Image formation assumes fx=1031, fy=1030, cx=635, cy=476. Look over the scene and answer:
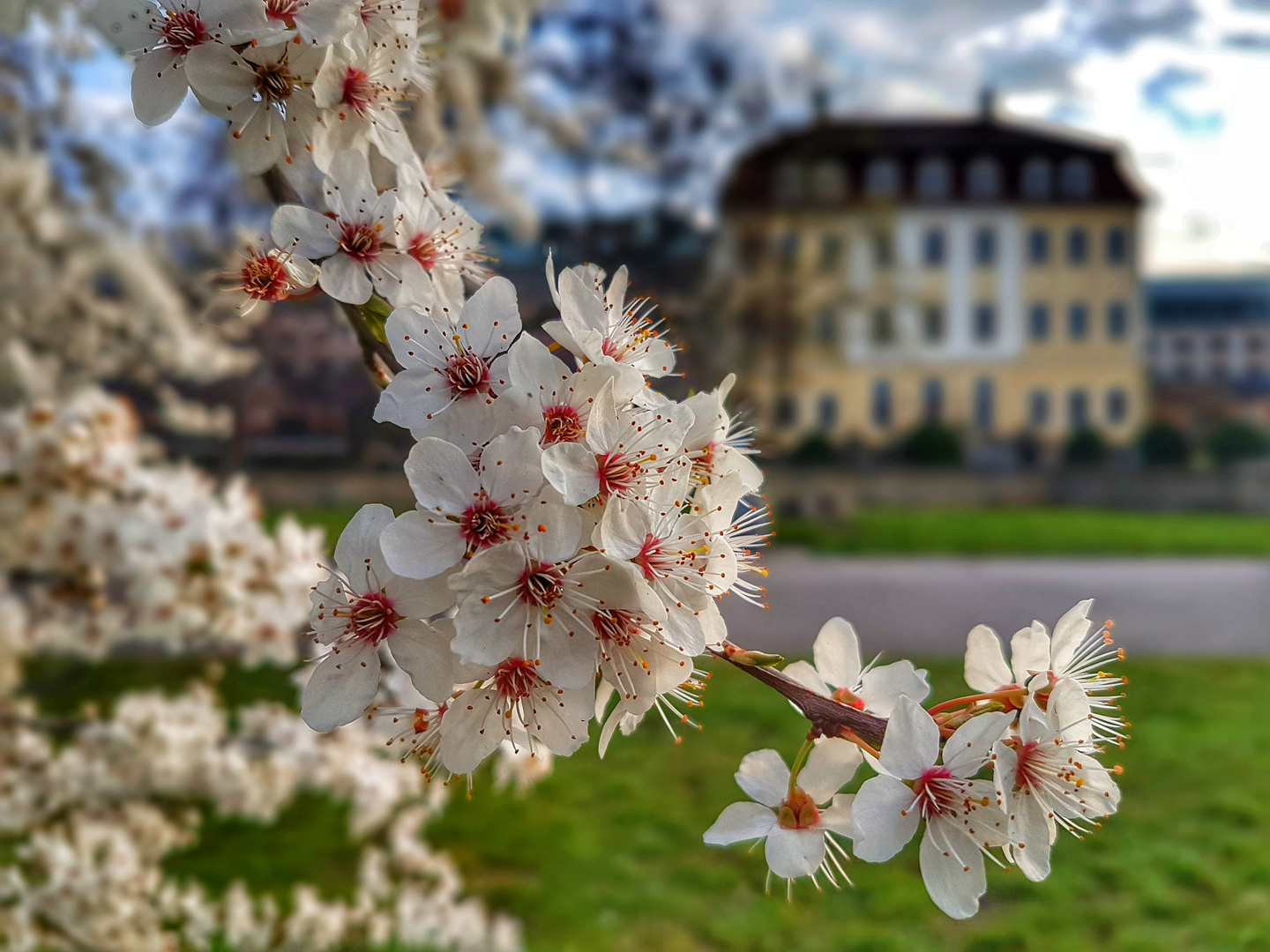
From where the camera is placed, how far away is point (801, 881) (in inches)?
91.5

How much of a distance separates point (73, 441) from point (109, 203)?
1.18 m

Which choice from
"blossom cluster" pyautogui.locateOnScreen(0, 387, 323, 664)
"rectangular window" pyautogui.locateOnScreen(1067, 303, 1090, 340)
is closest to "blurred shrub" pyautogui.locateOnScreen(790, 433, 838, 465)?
"rectangular window" pyautogui.locateOnScreen(1067, 303, 1090, 340)

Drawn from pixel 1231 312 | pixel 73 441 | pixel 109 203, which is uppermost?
pixel 1231 312

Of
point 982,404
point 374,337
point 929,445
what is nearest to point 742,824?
point 374,337

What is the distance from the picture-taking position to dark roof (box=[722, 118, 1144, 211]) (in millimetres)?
8250

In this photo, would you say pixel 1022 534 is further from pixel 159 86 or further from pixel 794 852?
pixel 159 86

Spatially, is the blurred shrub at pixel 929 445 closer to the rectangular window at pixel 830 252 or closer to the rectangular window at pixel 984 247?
the rectangular window at pixel 984 247

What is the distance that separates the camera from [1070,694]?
585 mm

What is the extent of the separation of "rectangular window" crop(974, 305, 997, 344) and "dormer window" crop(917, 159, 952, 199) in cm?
116

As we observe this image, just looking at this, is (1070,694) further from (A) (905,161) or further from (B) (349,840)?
(A) (905,161)

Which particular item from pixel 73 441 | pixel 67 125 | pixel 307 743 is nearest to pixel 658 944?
pixel 307 743

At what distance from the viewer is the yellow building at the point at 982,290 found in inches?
342

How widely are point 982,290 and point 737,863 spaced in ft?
27.6

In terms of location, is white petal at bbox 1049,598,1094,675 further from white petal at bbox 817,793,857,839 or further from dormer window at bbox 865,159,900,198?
dormer window at bbox 865,159,900,198
